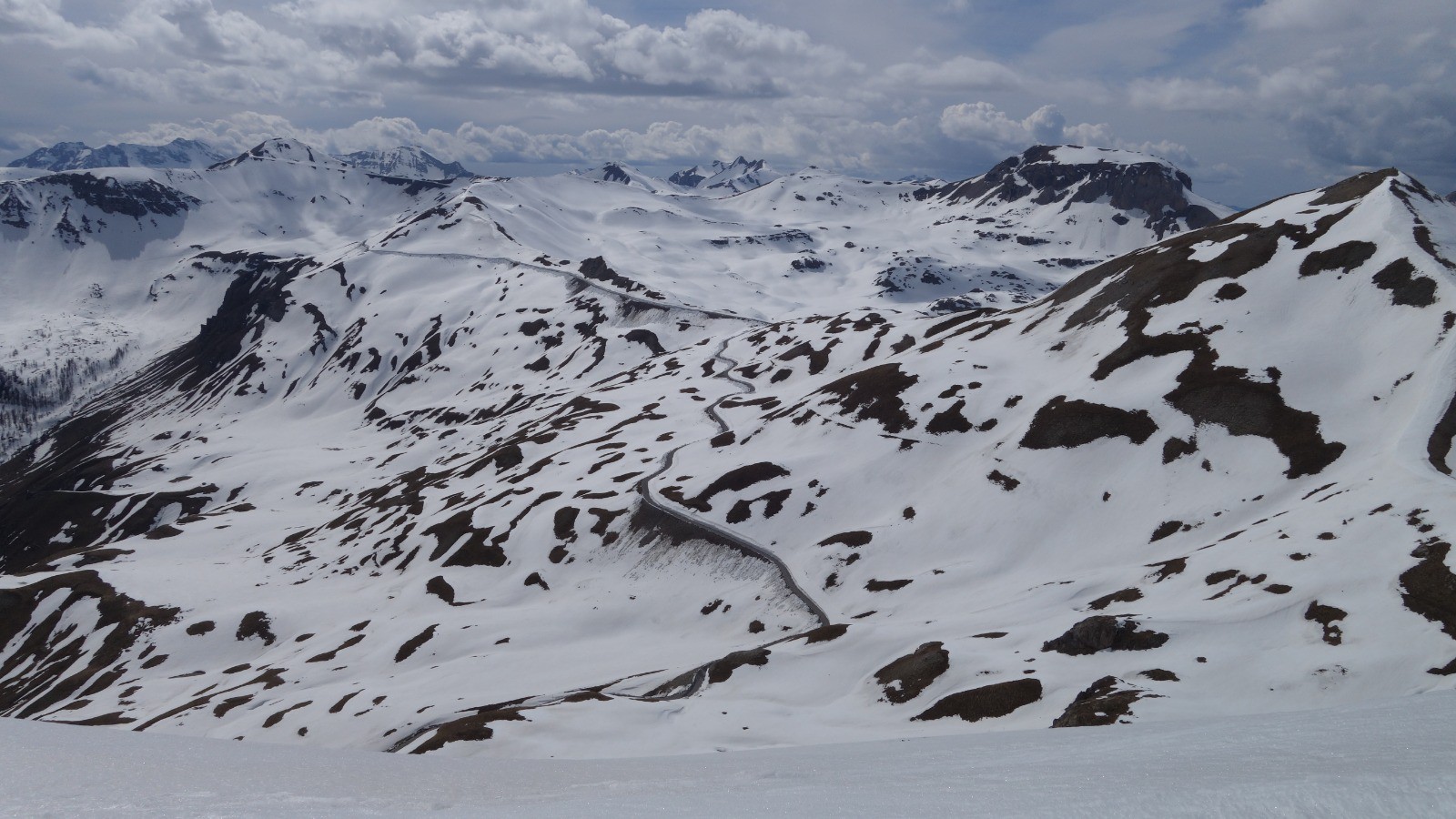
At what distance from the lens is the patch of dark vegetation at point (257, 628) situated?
286 ft

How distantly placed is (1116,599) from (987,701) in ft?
48.5

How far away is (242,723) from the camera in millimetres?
61812

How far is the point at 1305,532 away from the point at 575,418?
10860cm

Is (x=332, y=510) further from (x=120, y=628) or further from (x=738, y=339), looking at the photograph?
(x=738, y=339)

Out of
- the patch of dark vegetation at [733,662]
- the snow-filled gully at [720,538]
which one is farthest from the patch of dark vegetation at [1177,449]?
the patch of dark vegetation at [733,662]

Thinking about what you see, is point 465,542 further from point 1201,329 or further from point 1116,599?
point 1201,329

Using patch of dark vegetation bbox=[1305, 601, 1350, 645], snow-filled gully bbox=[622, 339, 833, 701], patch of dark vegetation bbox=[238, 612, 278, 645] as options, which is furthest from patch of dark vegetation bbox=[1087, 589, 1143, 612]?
patch of dark vegetation bbox=[238, 612, 278, 645]

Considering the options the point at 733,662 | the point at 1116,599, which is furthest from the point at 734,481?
the point at 1116,599

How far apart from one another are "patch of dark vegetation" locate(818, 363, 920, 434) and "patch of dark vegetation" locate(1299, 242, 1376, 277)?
39.4 meters

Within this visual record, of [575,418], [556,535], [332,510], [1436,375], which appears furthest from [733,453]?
[332,510]

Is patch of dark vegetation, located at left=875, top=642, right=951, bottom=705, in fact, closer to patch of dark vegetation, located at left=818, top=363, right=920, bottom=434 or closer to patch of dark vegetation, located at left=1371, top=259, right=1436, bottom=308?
patch of dark vegetation, located at left=818, top=363, right=920, bottom=434

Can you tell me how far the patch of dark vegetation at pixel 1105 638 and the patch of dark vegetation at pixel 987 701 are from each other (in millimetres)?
4290

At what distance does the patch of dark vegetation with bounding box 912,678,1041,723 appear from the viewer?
38094mm

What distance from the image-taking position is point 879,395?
295 feet
